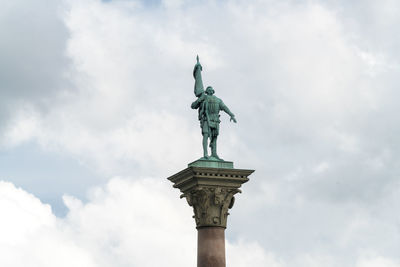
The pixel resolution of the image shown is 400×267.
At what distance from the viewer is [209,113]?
53.8 m

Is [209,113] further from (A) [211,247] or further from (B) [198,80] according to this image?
(A) [211,247]

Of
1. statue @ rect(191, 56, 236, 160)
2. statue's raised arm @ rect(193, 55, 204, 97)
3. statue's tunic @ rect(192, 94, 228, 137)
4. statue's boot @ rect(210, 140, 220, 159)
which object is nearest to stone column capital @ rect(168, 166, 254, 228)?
statue @ rect(191, 56, 236, 160)

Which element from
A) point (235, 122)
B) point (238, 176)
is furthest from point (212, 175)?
point (235, 122)

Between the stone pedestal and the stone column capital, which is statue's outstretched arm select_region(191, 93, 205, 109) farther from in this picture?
the stone column capital

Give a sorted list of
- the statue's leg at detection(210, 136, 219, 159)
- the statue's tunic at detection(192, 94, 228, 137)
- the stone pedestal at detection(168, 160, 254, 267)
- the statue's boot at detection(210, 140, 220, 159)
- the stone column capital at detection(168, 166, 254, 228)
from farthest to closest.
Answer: the statue's tunic at detection(192, 94, 228, 137) < the statue's leg at detection(210, 136, 219, 159) < the statue's boot at detection(210, 140, 220, 159) < the stone column capital at detection(168, 166, 254, 228) < the stone pedestal at detection(168, 160, 254, 267)

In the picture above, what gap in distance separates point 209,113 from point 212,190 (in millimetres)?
5226

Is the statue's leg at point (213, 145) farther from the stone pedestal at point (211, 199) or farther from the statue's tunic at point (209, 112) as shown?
the stone pedestal at point (211, 199)

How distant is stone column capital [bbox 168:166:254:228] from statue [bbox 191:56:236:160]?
1734mm

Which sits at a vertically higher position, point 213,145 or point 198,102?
point 198,102

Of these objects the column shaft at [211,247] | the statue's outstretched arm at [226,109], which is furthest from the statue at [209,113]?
the column shaft at [211,247]

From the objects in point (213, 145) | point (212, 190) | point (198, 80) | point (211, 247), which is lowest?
point (211, 247)

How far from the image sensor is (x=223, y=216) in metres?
51.0

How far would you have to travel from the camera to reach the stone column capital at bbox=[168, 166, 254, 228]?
50.8 m

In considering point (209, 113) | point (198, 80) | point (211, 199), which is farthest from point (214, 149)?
point (198, 80)
